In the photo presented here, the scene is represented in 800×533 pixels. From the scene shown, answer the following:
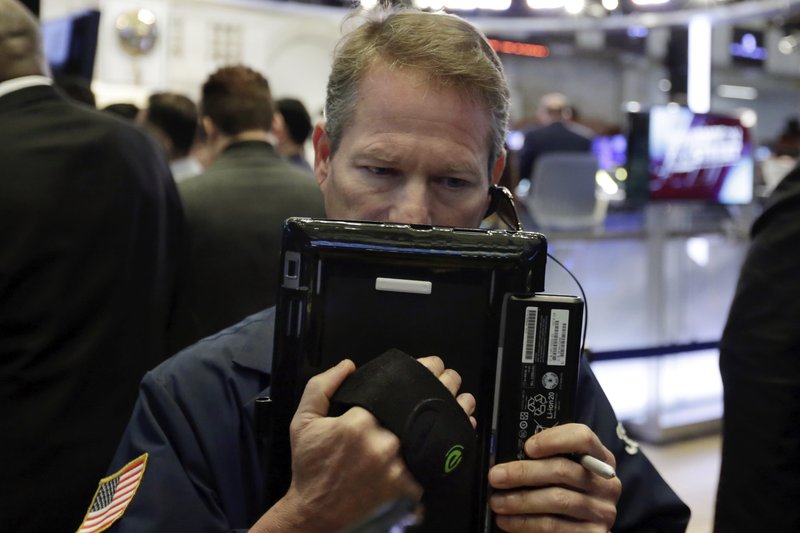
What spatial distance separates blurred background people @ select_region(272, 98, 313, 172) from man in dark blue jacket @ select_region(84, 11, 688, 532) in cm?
264

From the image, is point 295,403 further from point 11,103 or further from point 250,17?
point 250,17

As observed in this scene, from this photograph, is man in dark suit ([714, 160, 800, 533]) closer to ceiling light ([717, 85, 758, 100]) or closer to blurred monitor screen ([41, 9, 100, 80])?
blurred monitor screen ([41, 9, 100, 80])

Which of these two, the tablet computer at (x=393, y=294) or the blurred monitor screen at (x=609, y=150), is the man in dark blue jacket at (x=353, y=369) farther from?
the blurred monitor screen at (x=609, y=150)

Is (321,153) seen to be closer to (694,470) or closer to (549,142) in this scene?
(694,470)

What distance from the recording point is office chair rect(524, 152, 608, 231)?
566cm

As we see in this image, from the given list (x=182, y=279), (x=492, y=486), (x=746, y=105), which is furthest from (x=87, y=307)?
(x=746, y=105)

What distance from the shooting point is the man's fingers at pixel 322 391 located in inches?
31.6

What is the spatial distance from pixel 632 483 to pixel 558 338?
39 centimetres

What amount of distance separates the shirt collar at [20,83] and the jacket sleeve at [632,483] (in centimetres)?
151

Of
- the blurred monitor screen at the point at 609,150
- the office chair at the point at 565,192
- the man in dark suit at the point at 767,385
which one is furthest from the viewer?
the blurred monitor screen at the point at 609,150

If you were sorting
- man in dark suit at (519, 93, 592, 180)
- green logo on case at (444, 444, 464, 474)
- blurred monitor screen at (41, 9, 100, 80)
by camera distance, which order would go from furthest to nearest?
man in dark suit at (519, 93, 592, 180)
blurred monitor screen at (41, 9, 100, 80)
green logo on case at (444, 444, 464, 474)

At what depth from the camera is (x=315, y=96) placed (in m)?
9.31

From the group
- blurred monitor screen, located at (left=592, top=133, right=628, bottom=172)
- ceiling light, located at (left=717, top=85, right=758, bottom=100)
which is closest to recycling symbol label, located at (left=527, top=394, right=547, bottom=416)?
blurred monitor screen, located at (left=592, top=133, right=628, bottom=172)

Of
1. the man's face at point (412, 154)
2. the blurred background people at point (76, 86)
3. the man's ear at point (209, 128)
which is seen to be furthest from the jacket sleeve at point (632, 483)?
the blurred background people at point (76, 86)
